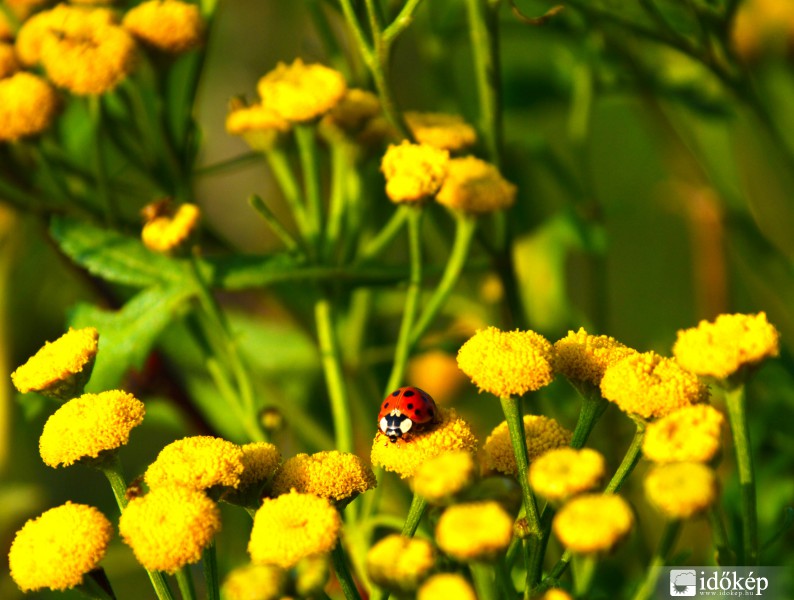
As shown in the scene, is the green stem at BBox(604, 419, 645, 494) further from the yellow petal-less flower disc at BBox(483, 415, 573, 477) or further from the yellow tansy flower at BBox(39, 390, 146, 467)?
the yellow tansy flower at BBox(39, 390, 146, 467)

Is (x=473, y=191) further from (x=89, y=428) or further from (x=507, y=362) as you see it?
(x=89, y=428)

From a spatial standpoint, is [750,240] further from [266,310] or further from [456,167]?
[266,310]

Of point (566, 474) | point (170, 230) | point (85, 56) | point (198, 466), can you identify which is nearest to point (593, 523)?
point (566, 474)

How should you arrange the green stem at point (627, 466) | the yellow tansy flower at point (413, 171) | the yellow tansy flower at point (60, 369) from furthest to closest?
the yellow tansy flower at point (413, 171) < the yellow tansy flower at point (60, 369) < the green stem at point (627, 466)

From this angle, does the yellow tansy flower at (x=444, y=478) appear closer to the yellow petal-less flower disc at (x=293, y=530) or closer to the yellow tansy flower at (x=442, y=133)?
the yellow petal-less flower disc at (x=293, y=530)

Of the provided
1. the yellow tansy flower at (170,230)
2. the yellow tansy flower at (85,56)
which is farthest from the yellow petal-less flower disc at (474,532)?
the yellow tansy flower at (85,56)

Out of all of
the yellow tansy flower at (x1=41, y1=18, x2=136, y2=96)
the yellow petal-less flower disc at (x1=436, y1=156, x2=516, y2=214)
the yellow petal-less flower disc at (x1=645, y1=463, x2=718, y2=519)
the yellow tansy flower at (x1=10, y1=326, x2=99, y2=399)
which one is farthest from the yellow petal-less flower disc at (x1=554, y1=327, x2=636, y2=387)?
the yellow tansy flower at (x1=41, y1=18, x2=136, y2=96)
